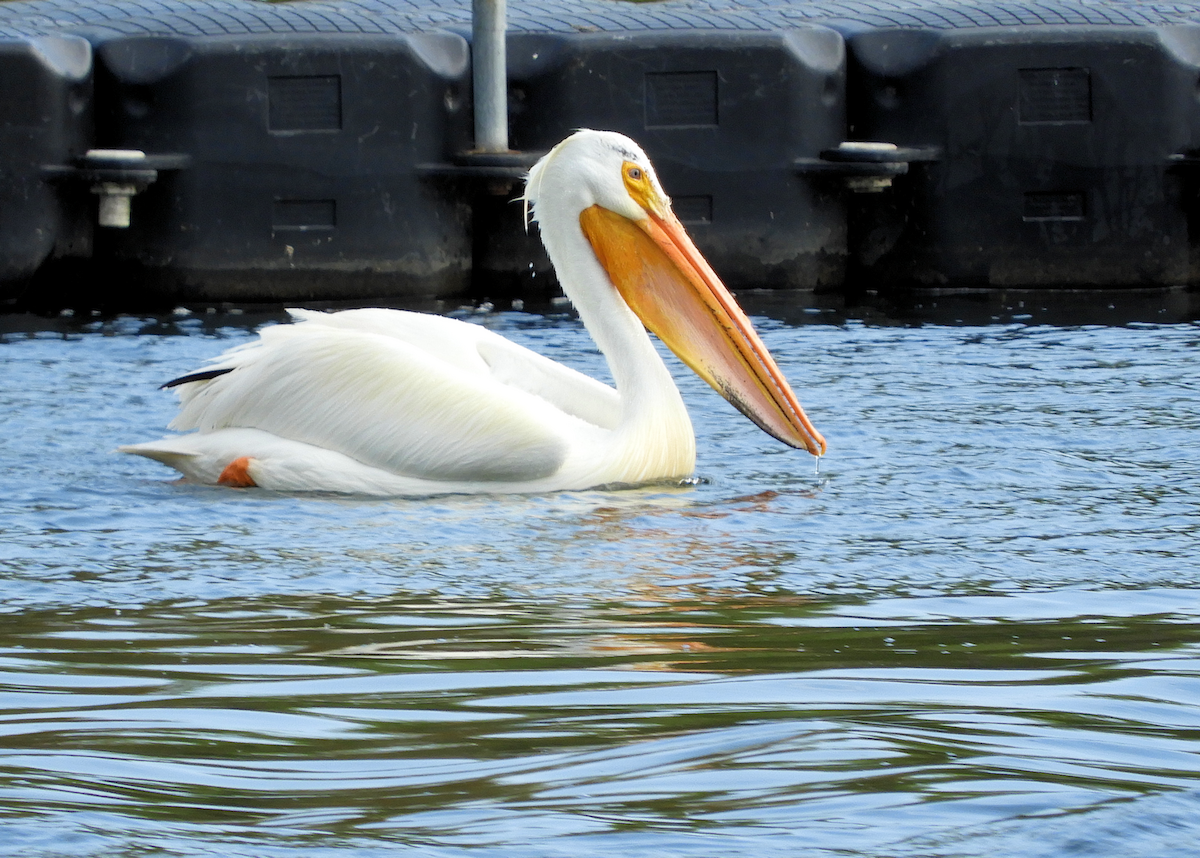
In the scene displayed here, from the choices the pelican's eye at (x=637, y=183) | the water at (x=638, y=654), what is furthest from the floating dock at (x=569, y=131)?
the pelican's eye at (x=637, y=183)

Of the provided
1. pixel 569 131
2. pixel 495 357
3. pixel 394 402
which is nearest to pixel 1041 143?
pixel 569 131

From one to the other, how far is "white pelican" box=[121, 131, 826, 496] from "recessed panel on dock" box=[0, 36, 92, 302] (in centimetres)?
415

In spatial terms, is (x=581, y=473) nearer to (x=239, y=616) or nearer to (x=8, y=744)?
(x=239, y=616)

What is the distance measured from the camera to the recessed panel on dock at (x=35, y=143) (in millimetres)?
9391

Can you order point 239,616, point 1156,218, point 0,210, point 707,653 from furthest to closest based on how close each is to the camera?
1. point 1156,218
2. point 0,210
3. point 239,616
4. point 707,653

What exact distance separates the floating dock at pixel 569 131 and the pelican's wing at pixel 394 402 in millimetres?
4287

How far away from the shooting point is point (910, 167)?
1048cm

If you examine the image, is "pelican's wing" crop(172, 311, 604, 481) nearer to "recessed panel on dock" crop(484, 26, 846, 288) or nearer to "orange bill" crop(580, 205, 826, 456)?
"orange bill" crop(580, 205, 826, 456)

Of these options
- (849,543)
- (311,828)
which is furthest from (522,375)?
(311,828)

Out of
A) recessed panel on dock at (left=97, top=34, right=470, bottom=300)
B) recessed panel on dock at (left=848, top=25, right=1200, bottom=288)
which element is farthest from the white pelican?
recessed panel on dock at (left=848, top=25, right=1200, bottom=288)

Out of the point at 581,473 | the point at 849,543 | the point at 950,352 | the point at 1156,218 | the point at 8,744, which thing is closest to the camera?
the point at 8,744

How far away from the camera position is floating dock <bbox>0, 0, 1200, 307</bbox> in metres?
9.68

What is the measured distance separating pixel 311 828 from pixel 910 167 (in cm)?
861

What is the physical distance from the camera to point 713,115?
10.0 m
